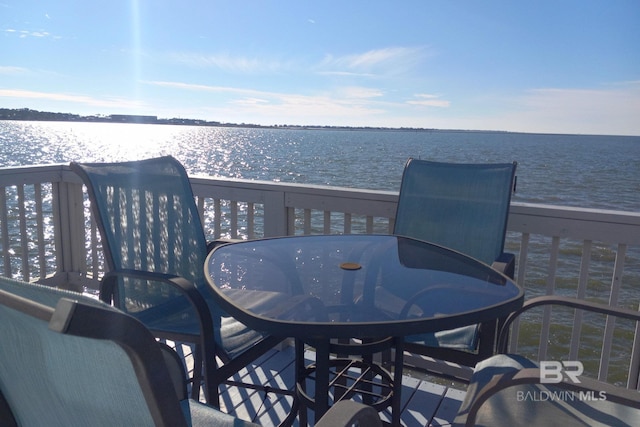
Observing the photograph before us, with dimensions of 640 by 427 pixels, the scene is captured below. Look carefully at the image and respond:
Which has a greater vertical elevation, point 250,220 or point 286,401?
point 250,220

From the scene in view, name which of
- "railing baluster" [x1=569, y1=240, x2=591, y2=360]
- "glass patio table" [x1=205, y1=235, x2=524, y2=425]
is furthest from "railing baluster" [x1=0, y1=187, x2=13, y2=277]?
"railing baluster" [x1=569, y1=240, x2=591, y2=360]

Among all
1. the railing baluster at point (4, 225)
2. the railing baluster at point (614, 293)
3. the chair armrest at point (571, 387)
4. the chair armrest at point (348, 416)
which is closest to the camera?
the chair armrest at point (348, 416)

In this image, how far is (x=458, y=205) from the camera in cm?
254

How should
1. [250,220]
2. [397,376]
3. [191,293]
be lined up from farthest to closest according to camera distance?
[250,220]
[397,376]
[191,293]

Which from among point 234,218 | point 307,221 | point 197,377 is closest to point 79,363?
point 197,377

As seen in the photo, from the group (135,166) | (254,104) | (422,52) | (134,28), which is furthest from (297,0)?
(254,104)

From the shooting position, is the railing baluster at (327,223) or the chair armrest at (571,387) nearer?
the chair armrest at (571,387)

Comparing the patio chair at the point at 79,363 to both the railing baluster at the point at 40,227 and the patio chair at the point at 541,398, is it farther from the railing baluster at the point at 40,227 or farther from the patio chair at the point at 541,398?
the railing baluster at the point at 40,227

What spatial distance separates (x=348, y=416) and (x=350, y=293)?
746mm

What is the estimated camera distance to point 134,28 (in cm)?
529

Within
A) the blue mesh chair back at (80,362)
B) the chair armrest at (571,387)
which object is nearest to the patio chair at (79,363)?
the blue mesh chair back at (80,362)

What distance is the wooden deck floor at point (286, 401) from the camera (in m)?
2.29

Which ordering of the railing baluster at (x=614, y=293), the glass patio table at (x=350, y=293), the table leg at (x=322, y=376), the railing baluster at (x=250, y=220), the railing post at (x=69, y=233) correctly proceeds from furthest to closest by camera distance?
the railing post at (x=69, y=233) < the railing baluster at (x=250, y=220) < the railing baluster at (x=614, y=293) < the table leg at (x=322, y=376) < the glass patio table at (x=350, y=293)

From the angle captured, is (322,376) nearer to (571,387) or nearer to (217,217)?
(571,387)
